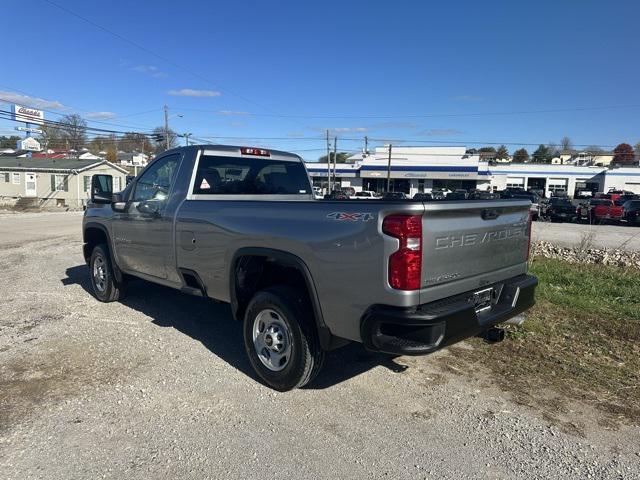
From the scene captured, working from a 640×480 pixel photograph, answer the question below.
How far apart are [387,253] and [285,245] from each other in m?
0.96

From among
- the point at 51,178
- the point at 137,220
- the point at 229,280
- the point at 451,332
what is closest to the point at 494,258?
the point at 451,332

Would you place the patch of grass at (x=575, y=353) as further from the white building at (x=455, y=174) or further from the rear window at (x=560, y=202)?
the white building at (x=455, y=174)

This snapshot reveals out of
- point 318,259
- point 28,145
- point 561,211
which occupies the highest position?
point 28,145

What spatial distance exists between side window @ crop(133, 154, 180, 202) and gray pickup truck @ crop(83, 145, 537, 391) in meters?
0.02

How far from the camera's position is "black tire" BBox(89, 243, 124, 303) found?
6617mm

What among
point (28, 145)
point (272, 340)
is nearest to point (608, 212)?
point (272, 340)

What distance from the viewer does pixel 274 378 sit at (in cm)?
407

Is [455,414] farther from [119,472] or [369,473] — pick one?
[119,472]

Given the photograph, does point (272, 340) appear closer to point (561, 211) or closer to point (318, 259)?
point (318, 259)

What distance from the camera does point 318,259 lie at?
11.6ft

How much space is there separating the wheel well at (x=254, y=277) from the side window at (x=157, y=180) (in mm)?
1559

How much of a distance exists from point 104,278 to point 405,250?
510 cm

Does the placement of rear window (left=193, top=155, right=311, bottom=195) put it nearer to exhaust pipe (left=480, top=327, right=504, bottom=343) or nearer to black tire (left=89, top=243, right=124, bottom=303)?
black tire (left=89, top=243, right=124, bottom=303)

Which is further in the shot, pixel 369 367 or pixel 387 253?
pixel 369 367
